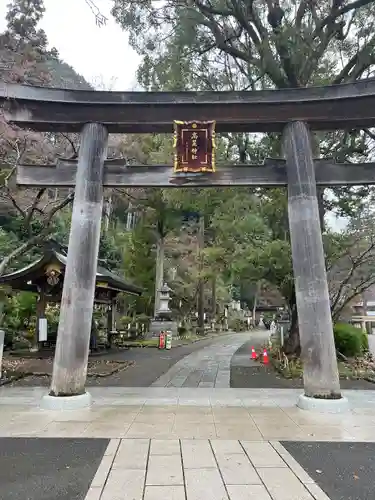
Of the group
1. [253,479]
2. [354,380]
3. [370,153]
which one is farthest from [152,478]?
[370,153]

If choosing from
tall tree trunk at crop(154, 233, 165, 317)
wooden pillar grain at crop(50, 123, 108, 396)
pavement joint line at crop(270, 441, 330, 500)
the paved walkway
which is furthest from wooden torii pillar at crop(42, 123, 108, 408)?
tall tree trunk at crop(154, 233, 165, 317)

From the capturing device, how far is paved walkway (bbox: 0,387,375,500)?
11.7ft

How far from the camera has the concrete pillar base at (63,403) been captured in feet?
22.1

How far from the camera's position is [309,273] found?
7242mm

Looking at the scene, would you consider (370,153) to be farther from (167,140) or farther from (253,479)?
(253,479)

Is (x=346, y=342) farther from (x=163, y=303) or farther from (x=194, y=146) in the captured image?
(x=163, y=303)

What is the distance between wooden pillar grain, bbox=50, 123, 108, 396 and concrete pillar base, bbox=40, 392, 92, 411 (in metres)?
0.13

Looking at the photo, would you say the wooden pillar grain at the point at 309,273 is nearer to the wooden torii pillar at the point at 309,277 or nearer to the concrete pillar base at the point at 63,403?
the wooden torii pillar at the point at 309,277

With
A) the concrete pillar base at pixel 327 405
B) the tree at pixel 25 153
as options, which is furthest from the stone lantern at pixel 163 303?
the concrete pillar base at pixel 327 405

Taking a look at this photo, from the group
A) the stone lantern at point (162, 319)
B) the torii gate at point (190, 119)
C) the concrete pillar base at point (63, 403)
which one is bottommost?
the concrete pillar base at point (63, 403)

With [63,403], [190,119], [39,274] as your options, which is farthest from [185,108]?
[39,274]

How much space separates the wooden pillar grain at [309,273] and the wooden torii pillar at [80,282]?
3886mm

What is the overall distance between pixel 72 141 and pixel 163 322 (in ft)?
46.0

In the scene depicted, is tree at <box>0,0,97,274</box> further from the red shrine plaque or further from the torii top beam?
the red shrine plaque
